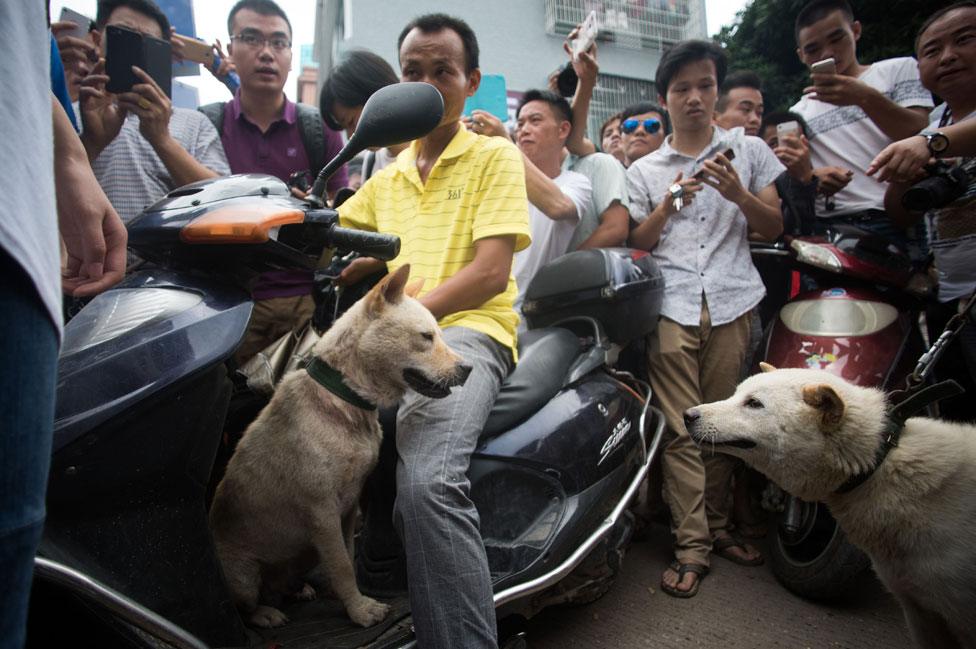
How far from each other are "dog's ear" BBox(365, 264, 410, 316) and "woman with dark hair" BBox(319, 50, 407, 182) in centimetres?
160

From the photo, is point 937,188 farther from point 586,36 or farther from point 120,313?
point 120,313

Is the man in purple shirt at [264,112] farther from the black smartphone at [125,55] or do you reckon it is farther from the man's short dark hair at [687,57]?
the man's short dark hair at [687,57]

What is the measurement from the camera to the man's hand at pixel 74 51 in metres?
2.39

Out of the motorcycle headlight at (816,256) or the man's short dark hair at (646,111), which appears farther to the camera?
the man's short dark hair at (646,111)

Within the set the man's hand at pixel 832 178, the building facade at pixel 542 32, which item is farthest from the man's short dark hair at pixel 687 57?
the building facade at pixel 542 32

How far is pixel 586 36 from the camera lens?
343cm

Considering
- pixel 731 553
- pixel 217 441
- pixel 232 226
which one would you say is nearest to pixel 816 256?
pixel 731 553

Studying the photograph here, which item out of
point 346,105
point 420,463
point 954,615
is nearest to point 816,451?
point 954,615

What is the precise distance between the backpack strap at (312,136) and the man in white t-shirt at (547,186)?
1121 mm

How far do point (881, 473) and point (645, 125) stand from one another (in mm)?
3441

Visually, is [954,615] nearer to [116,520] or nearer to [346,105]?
[116,520]

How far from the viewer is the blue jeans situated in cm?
55

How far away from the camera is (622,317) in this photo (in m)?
2.36

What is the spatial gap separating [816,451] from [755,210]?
160 centimetres
